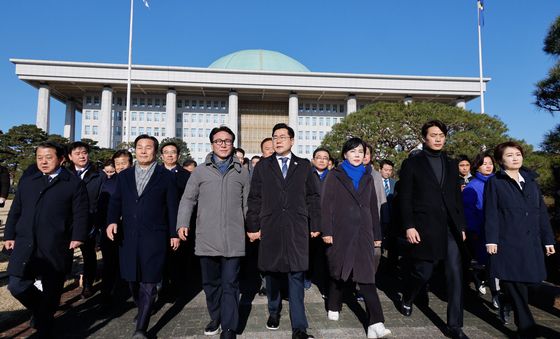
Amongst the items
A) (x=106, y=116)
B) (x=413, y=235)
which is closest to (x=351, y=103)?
(x=106, y=116)

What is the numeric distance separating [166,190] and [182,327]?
164 cm

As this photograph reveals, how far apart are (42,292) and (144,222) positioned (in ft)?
4.10

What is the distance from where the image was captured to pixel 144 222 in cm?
381

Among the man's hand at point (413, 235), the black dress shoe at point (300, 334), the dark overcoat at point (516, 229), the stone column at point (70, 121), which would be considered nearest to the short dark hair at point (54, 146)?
the black dress shoe at point (300, 334)

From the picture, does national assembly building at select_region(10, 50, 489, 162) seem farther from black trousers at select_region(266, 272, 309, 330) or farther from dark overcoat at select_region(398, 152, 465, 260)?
black trousers at select_region(266, 272, 309, 330)

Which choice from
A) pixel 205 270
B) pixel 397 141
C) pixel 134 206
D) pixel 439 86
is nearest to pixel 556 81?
pixel 205 270

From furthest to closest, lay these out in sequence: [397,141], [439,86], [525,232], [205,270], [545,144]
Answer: [439,86], [397,141], [545,144], [205,270], [525,232]

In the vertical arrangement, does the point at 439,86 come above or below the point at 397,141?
above

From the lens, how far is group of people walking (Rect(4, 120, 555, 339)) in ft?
11.8

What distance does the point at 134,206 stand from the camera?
384 centimetres

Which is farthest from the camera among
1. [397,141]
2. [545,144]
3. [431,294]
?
[397,141]

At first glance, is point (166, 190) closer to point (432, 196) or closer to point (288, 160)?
point (288, 160)

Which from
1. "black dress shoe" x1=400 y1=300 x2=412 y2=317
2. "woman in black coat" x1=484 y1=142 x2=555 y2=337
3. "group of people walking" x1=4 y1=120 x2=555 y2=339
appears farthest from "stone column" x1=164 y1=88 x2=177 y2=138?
"woman in black coat" x1=484 y1=142 x2=555 y2=337

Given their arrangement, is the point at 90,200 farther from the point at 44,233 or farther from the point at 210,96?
the point at 210,96
